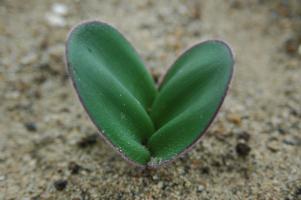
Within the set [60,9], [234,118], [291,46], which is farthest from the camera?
[60,9]

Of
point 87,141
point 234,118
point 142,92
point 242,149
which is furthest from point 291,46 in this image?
point 87,141

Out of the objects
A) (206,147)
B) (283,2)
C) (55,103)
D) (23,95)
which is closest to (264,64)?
(283,2)

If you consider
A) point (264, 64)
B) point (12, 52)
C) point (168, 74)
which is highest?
point (168, 74)

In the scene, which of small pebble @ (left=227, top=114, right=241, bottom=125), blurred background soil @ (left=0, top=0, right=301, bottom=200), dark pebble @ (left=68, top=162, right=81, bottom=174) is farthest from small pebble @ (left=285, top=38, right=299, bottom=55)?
dark pebble @ (left=68, top=162, right=81, bottom=174)

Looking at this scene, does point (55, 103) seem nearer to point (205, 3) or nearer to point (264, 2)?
point (205, 3)

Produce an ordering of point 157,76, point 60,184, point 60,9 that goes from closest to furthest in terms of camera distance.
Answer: point 60,184
point 157,76
point 60,9

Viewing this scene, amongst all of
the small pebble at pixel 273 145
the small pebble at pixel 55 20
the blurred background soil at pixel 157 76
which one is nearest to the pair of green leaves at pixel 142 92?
the blurred background soil at pixel 157 76

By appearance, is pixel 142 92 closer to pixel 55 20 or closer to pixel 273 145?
pixel 273 145

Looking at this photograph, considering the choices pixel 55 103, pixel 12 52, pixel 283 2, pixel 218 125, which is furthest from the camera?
pixel 283 2
